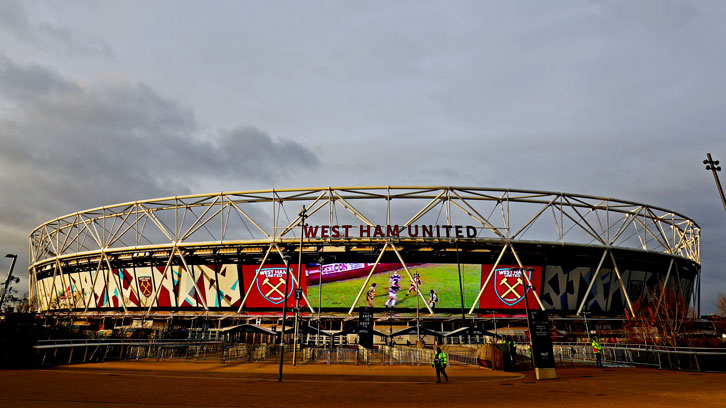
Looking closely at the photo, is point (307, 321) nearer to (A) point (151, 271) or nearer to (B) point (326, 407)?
(A) point (151, 271)

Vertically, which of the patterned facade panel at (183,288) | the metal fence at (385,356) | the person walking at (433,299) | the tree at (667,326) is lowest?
the metal fence at (385,356)

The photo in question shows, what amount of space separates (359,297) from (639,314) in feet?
125

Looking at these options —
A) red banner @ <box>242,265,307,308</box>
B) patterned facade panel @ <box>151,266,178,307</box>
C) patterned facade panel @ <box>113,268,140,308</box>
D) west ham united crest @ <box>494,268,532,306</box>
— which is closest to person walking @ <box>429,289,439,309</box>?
west ham united crest @ <box>494,268,532,306</box>

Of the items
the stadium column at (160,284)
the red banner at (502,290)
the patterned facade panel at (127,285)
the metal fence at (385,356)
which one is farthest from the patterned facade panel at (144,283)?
the red banner at (502,290)

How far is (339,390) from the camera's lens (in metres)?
19.2

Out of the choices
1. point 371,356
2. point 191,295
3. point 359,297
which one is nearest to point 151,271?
point 191,295

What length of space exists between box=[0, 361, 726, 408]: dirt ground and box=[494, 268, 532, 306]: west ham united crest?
119 feet

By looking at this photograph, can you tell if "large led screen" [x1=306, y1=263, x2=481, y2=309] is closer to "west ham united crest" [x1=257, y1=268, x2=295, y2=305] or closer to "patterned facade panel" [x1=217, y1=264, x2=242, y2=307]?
"west ham united crest" [x1=257, y1=268, x2=295, y2=305]

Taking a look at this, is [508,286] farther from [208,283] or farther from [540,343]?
[208,283]

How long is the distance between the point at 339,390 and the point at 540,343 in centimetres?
1235

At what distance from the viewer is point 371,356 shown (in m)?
37.4

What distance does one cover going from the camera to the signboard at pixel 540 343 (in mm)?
24828

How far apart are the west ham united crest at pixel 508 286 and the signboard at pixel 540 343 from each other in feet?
120

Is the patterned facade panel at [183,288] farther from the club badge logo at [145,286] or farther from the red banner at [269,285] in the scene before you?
the red banner at [269,285]
